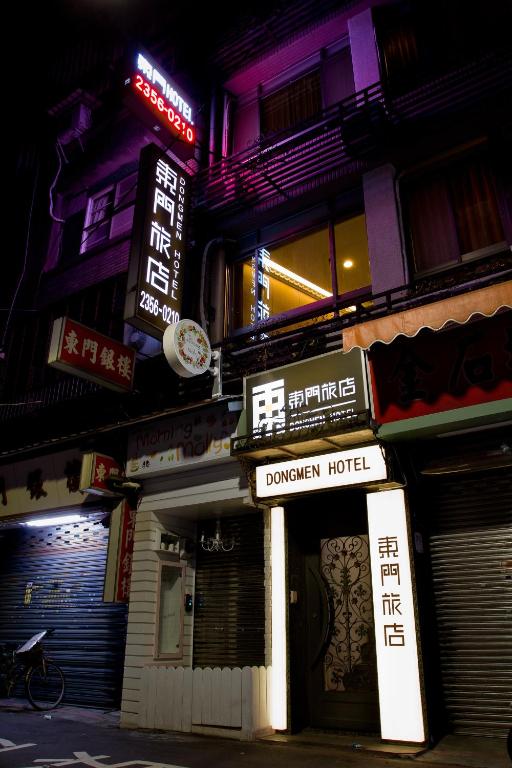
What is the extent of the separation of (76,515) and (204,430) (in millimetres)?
5190

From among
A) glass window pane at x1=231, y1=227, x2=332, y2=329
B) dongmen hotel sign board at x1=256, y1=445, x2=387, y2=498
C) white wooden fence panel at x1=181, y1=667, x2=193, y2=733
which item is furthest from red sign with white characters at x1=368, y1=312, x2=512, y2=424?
white wooden fence panel at x1=181, y1=667, x2=193, y2=733

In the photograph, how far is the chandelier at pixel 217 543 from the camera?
11227 mm

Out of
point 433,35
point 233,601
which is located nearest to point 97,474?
point 233,601

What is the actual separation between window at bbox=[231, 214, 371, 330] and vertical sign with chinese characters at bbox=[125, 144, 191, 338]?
187cm

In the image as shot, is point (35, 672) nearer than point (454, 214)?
No

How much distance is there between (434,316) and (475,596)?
4345mm

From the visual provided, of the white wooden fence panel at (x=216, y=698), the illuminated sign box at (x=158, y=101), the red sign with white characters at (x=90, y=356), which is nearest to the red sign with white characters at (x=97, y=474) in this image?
the red sign with white characters at (x=90, y=356)

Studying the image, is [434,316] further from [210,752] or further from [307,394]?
[210,752]

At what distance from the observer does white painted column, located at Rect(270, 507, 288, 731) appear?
8289 mm

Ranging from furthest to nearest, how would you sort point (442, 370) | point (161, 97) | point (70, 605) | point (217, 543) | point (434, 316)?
point (161, 97)
point (70, 605)
point (217, 543)
point (442, 370)
point (434, 316)

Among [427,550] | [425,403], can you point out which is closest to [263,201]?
[425,403]

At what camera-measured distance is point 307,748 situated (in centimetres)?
743

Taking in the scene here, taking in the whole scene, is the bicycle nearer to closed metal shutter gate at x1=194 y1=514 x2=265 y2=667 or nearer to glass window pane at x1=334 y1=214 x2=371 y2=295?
closed metal shutter gate at x1=194 y1=514 x2=265 y2=667

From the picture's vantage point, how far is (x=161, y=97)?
13.9 m
